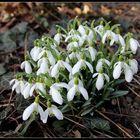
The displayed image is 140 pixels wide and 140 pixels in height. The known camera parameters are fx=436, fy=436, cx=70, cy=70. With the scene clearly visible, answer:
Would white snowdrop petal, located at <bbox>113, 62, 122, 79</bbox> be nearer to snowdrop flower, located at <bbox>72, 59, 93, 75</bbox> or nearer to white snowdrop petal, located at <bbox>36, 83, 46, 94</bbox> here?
snowdrop flower, located at <bbox>72, 59, 93, 75</bbox>

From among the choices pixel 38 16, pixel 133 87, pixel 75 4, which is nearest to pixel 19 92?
pixel 133 87

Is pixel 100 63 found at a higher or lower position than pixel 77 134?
higher

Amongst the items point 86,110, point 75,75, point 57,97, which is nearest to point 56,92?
point 57,97

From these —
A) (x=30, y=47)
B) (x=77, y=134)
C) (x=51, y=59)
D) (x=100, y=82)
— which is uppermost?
(x=51, y=59)

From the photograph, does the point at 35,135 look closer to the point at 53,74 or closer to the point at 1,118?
the point at 1,118

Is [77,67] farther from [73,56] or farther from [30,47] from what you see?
[30,47]
